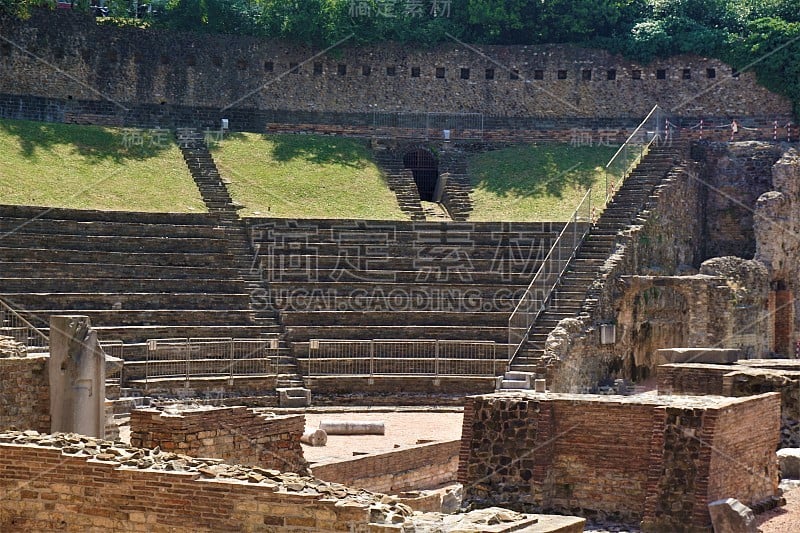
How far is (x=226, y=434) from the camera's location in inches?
728

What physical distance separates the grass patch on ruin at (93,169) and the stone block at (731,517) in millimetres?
22973

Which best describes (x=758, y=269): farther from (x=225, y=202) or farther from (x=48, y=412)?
(x=48, y=412)

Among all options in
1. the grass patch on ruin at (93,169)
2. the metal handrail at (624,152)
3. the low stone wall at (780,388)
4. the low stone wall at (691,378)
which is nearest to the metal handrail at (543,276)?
the metal handrail at (624,152)

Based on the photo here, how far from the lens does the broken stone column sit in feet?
68.3

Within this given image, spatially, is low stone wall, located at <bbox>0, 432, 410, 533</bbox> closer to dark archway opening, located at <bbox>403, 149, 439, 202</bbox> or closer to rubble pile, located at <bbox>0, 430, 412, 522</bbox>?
rubble pile, located at <bbox>0, 430, 412, 522</bbox>

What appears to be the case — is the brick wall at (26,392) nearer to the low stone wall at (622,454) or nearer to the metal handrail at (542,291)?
the low stone wall at (622,454)

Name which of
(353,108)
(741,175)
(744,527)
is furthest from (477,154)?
(744,527)

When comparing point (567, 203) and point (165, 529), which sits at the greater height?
point (567, 203)

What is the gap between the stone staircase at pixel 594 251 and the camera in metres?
32.1

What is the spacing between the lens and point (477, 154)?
45.2 m

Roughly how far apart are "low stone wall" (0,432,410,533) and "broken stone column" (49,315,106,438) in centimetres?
562

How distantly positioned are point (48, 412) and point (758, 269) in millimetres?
21190

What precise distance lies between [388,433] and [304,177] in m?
15.4

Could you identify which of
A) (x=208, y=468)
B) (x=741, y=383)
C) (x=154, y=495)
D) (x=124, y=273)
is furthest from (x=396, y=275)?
(x=154, y=495)
